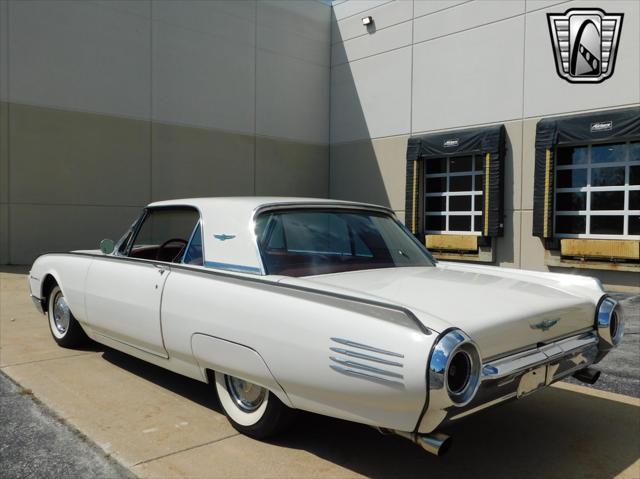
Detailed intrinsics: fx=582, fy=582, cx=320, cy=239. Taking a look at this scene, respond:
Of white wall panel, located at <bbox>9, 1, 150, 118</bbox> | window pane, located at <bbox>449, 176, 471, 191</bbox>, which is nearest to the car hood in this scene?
window pane, located at <bbox>449, 176, 471, 191</bbox>

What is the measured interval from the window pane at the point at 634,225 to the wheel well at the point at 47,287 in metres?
9.97

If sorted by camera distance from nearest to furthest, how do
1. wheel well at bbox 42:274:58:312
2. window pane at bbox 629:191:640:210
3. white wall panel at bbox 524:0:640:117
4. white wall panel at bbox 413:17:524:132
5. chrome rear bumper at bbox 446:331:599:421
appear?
chrome rear bumper at bbox 446:331:599:421, wheel well at bbox 42:274:58:312, white wall panel at bbox 524:0:640:117, window pane at bbox 629:191:640:210, white wall panel at bbox 413:17:524:132

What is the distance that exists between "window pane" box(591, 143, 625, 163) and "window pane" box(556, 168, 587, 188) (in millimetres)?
327

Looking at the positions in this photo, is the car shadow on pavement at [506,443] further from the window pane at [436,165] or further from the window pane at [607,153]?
the window pane at [436,165]

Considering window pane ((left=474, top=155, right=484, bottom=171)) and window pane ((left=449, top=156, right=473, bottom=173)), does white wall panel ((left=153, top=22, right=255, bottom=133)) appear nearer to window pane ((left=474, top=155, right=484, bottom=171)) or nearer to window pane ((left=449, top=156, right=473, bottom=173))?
window pane ((left=449, top=156, right=473, bottom=173))

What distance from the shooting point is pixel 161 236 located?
459 cm

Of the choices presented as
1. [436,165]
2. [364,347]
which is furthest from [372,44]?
[364,347]

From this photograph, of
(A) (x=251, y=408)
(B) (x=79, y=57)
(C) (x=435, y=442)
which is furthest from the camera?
(B) (x=79, y=57)

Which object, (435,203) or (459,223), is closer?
(459,223)

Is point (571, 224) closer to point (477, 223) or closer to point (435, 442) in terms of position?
point (477, 223)

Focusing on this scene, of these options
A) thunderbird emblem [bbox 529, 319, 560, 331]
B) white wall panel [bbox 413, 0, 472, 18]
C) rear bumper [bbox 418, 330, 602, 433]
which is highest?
white wall panel [bbox 413, 0, 472, 18]

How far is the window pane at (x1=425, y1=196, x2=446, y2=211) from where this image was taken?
13.8 metres

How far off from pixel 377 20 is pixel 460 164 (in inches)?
176

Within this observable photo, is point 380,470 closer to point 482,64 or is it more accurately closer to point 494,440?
point 494,440
